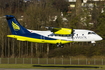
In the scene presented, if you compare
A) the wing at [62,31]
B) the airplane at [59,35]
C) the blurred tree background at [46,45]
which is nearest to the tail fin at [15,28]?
the airplane at [59,35]

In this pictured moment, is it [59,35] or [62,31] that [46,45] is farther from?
[62,31]

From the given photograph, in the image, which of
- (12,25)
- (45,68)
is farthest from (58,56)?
(12,25)

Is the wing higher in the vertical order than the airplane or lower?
higher

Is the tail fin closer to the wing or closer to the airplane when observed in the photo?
the airplane

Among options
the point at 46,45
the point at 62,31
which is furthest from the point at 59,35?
the point at 46,45

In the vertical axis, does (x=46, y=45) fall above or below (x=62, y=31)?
below

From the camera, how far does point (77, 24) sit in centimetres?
10744

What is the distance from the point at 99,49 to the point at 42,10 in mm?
21538

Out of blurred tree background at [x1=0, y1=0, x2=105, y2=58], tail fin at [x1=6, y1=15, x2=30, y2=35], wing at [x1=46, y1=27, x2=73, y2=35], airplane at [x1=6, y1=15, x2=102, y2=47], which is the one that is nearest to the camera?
wing at [x1=46, y1=27, x2=73, y2=35]

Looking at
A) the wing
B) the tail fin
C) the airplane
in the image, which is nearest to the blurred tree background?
the tail fin

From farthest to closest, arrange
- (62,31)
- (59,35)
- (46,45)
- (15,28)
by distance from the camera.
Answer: (46,45) → (15,28) → (59,35) → (62,31)

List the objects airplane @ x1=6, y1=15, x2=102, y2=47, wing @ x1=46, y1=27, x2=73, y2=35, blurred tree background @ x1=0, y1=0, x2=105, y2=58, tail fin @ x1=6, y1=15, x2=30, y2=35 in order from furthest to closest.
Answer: blurred tree background @ x1=0, y1=0, x2=105, y2=58 < tail fin @ x1=6, y1=15, x2=30, y2=35 < airplane @ x1=6, y1=15, x2=102, y2=47 < wing @ x1=46, y1=27, x2=73, y2=35

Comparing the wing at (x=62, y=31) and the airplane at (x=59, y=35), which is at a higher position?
the wing at (x=62, y=31)

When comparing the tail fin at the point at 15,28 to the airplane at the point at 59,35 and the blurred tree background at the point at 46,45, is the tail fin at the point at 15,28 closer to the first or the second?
the airplane at the point at 59,35
